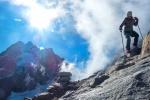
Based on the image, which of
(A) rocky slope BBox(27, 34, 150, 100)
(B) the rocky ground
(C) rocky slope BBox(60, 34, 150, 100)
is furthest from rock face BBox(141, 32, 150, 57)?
(B) the rocky ground

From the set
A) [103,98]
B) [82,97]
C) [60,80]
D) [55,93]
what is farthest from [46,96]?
[103,98]

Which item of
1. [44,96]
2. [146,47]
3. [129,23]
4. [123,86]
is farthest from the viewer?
[129,23]

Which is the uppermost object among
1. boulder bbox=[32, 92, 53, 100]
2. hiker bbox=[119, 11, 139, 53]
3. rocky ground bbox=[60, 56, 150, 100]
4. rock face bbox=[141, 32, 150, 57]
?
hiker bbox=[119, 11, 139, 53]

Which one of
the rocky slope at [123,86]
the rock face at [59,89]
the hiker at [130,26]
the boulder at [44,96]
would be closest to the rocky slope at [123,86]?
the rocky slope at [123,86]

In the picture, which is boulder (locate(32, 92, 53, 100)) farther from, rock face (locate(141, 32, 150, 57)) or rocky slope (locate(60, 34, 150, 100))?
rock face (locate(141, 32, 150, 57))

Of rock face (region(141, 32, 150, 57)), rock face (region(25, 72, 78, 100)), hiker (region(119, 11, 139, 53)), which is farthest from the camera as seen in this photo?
hiker (region(119, 11, 139, 53))

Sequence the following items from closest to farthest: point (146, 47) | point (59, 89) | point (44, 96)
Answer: point (44, 96)
point (146, 47)
point (59, 89)

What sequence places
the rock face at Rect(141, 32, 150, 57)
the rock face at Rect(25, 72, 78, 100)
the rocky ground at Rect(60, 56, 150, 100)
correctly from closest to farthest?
the rocky ground at Rect(60, 56, 150, 100) → the rock face at Rect(141, 32, 150, 57) → the rock face at Rect(25, 72, 78, 100)

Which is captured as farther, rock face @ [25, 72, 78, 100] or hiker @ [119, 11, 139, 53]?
hiker @ [119, 11, 139, 53]

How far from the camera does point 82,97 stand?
67.2 ft

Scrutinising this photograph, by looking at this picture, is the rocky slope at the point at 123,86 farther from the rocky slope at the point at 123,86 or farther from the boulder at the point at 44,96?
the boulder at the point at 44,96

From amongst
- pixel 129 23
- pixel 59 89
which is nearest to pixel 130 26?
pixel 129 23

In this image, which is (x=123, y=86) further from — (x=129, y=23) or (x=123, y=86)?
(x=129, y=23)

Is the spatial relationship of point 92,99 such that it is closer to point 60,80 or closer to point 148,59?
point 148,59
